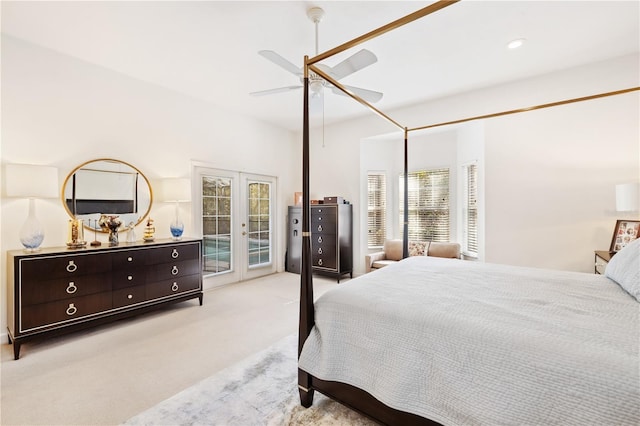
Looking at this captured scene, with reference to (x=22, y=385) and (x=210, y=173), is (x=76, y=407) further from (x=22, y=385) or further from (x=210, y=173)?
(x=210, y=173)

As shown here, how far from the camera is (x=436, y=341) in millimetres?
1265

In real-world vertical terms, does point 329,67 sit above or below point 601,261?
above

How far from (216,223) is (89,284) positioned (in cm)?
197

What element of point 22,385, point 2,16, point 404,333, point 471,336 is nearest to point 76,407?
point 22,385

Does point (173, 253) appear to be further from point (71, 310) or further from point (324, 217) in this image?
point (324, 217)

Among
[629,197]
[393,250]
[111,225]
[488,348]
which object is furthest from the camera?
[393,250]

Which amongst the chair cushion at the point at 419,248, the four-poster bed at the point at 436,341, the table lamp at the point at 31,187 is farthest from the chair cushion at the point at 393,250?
the table lamp at the point at 31,187

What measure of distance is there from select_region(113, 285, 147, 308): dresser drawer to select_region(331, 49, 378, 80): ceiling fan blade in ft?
9.93

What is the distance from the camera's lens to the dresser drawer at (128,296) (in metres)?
2.92

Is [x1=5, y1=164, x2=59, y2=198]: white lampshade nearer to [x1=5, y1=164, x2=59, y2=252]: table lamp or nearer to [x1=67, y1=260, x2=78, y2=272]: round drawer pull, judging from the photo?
[x1=5, y1=164, x2=59, y2=252]: table lamp

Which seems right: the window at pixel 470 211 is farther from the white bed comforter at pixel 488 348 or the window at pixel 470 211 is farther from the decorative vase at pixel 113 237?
the decorative vase at pixel 113 237

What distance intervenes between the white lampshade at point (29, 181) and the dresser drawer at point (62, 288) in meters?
0.81

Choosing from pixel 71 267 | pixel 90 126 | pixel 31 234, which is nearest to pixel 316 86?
pixel 90 126

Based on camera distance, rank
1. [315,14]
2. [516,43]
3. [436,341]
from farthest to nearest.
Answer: [516,43]
[315,14]
[436,341]
